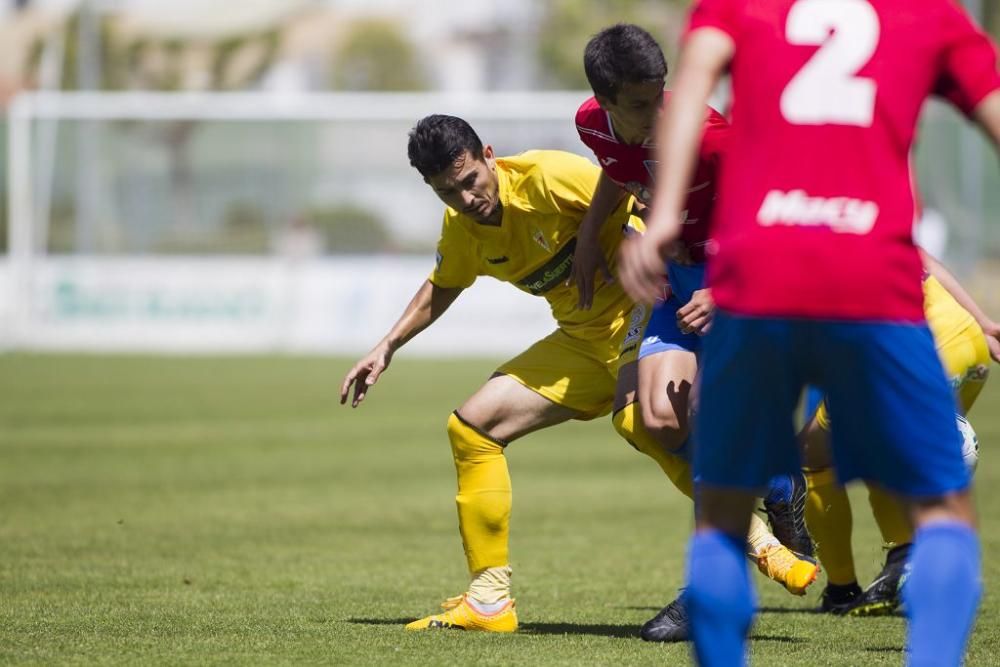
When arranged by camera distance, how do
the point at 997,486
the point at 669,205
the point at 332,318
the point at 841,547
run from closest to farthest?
the point at 669,205, the point at 841,547, the point at 997,486, the point at 332,318

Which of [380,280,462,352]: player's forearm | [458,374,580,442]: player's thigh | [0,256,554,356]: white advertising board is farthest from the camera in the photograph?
[0,256,554,356]: white advertising board

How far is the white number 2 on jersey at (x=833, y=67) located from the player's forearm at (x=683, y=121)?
0.17 meters

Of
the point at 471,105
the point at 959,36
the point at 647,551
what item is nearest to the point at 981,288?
the point at 471,105

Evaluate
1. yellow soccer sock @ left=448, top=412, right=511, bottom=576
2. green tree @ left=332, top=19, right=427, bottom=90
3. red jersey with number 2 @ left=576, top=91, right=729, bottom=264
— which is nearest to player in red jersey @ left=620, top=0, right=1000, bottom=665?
red jersey with number 2 @ left=576, top=91, right=729, bottom=264

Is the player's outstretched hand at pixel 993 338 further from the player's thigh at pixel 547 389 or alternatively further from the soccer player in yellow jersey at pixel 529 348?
the player's thigh at pixel 547 389

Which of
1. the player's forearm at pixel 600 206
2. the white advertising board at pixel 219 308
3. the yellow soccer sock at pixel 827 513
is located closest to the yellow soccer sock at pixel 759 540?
the yellow soccer sock at pixel 827 513

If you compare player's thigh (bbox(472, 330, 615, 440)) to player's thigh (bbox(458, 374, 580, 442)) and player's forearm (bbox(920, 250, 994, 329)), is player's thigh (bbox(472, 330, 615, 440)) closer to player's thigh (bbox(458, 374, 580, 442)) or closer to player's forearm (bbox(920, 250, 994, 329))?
player's thigh (bbox(458, 374, 580, 442))

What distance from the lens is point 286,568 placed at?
810 centimetres

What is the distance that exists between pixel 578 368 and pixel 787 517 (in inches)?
42.2

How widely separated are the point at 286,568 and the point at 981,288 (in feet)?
76.0

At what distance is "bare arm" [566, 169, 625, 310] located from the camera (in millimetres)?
5957

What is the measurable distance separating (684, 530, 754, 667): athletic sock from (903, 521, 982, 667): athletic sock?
1.24 feet

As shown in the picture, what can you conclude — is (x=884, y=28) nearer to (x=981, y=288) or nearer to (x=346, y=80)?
(x=981, y=288)

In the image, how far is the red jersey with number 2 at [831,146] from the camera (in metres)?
3.31
